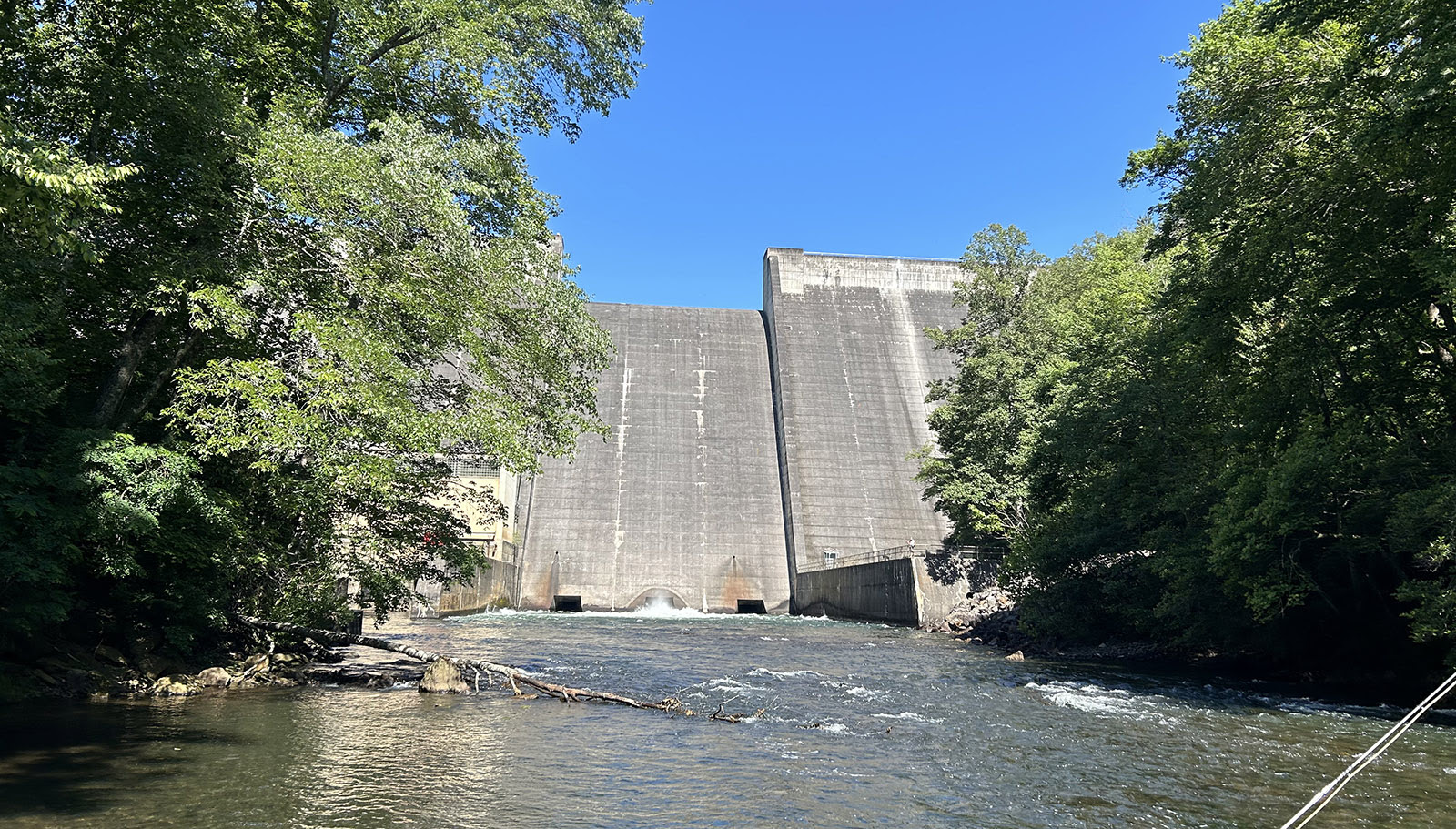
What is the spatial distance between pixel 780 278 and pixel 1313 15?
4216 cm

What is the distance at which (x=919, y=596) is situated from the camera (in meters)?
27.9


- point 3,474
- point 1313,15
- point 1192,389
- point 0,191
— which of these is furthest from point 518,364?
point 1192,389

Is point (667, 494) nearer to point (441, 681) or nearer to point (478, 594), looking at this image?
point (478, 594)

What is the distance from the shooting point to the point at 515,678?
12.3 metres

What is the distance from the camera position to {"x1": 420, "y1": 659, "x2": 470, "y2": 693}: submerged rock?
471 inches

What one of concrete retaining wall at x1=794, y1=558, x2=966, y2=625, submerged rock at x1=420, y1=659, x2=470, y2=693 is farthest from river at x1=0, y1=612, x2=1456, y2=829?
concrete retaining wall at x1=794, y1=558, x2=966, y2=625

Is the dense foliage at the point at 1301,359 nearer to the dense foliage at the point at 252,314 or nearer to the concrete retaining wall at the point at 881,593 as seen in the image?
the concrete retaining wall at the point at 881,593

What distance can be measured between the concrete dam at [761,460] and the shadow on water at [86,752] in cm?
2340

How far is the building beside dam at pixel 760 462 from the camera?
38.9m

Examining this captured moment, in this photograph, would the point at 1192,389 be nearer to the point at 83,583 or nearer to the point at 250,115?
the point at 250,115

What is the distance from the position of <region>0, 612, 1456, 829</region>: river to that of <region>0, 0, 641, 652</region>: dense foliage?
2.02 meters

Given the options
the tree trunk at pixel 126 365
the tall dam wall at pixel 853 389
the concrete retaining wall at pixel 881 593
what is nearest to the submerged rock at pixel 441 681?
the tree trunk at pixel 126 365

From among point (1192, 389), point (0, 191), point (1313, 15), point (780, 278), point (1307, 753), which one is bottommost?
point (1307, 753)

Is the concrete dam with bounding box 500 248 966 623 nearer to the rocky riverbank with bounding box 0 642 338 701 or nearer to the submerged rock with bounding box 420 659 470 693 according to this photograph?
the submerged rock with bounding box 420 659 470 693
